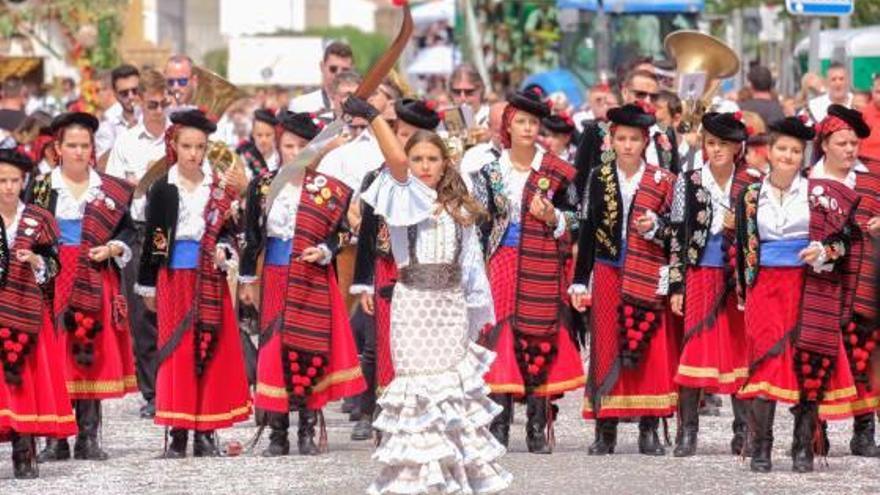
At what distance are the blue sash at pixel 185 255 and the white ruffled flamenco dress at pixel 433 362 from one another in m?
2.38

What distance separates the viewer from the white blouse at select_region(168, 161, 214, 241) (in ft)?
45.2

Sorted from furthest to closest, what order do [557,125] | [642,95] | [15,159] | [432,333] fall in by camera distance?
1. [642,95]
2. [557,125]
3. [15,159]
4. [432,333]

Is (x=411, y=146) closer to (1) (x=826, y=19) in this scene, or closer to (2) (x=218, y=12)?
(1) (x=826, y=19)

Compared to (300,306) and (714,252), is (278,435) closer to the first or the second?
(300,306)

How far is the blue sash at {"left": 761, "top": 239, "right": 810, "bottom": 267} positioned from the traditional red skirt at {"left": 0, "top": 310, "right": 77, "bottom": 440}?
3376 millimetres

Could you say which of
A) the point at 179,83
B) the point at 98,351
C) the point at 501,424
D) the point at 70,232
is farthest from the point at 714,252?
the point at 179,83

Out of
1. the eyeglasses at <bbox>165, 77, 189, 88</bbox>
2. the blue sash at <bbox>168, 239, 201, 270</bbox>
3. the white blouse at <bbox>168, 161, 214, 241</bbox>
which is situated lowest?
the blue sash at <bbox>168, 239, 201, 270</bbox>

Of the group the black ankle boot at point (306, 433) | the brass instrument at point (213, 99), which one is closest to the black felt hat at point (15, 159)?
the brass instrument at point (213, 99)

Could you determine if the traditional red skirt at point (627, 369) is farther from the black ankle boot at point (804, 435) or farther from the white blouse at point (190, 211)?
the white blouse at point (190, 211)

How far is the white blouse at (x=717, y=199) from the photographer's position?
14055 millimetres

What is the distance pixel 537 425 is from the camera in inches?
546

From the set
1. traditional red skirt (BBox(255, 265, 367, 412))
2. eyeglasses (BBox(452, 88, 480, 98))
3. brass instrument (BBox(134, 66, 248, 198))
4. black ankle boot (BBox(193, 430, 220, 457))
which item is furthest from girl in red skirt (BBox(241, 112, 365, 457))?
eyeglasses (BBox(452, 88, 480, 98))

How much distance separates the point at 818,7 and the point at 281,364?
7.33 meters

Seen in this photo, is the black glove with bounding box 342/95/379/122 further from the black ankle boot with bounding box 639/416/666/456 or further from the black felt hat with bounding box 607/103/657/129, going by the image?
the black ankle boot with bounding box 639/416/666/456
